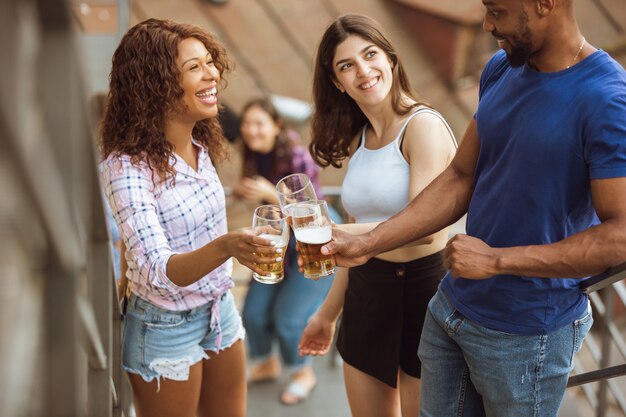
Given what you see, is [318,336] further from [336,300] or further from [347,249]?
[347,249]

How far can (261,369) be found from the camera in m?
3.54

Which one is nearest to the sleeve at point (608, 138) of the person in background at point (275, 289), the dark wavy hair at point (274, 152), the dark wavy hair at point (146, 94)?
the dark wavy hair at point (146, 94)

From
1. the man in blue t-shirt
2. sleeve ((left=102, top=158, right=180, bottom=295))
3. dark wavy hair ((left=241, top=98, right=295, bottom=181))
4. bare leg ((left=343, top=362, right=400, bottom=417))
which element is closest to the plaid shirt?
sleeve ((left=102, top=158, right=180, bottom=295))

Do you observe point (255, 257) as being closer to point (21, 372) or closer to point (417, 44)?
point (21, 372)

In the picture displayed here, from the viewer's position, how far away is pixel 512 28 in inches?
51.9

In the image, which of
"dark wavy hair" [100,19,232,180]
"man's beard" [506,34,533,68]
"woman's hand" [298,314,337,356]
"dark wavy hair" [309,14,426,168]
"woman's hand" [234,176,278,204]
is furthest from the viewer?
"woman's hand" [234,176,278,204]

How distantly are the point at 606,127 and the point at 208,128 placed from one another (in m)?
1.21

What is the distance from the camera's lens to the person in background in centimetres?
341

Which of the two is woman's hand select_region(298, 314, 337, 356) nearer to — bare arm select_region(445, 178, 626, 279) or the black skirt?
the black skirt

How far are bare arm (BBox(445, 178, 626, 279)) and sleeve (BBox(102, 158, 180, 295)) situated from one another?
2.40 ft

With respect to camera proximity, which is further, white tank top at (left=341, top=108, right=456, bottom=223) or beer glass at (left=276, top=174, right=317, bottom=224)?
white tank top at (left=341, top=108, right=456, bottom=223)

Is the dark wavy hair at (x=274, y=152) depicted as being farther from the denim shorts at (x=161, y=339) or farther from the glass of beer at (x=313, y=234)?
the glass of beer at (x=313, y=234)

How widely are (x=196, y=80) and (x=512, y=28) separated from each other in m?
0.87

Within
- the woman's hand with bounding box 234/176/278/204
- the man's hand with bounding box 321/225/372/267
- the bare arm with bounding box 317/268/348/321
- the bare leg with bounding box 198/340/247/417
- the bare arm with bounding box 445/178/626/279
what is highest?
the bare arm with bounding box 445/178/626/279
